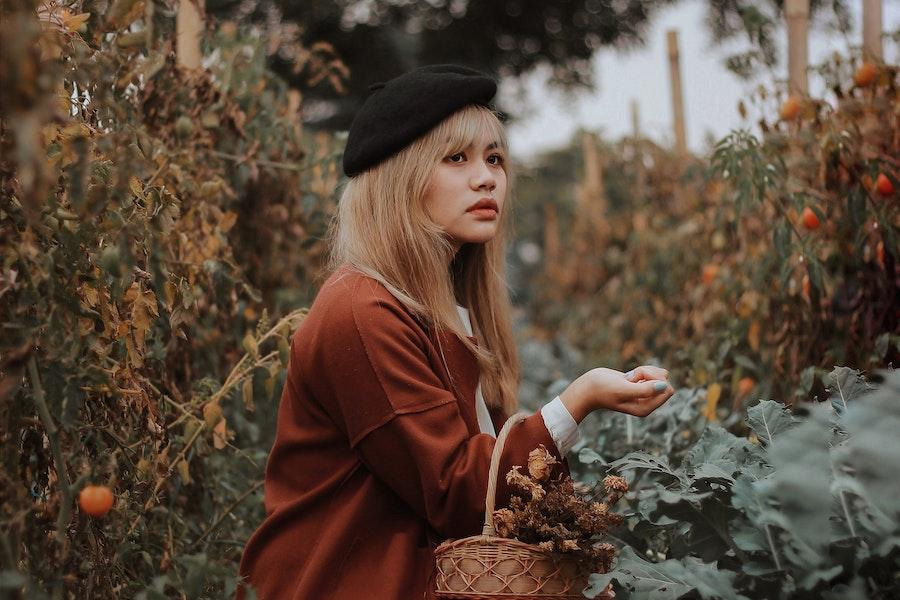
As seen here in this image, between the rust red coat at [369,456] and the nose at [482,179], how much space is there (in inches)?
12.1

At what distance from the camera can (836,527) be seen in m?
1.36

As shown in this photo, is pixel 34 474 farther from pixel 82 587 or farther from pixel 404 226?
pixel 404 226

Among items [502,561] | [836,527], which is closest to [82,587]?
[502,561]

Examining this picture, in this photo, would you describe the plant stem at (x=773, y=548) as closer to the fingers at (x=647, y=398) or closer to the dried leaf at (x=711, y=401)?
the fingers at (x=647, y=398)

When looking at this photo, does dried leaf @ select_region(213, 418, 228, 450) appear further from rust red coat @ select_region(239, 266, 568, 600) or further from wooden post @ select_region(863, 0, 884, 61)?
wooden post @ select_region(863, 0, 884, 61)

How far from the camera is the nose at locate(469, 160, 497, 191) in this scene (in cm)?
198

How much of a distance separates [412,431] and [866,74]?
162 cm

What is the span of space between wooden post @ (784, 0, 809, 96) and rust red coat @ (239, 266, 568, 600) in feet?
5.35

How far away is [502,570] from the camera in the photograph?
1.50m

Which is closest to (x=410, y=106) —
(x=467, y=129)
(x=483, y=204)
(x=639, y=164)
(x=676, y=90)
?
(x=467, y=129)

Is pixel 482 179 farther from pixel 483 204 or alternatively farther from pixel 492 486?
pixel 492 486

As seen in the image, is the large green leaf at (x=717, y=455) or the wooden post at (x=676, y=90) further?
the wooden post at (x=676, y=90)

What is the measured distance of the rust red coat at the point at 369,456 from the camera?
5.44 feet

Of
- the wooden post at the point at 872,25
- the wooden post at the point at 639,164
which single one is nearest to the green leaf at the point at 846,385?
the wooden post at the point at 872,25
